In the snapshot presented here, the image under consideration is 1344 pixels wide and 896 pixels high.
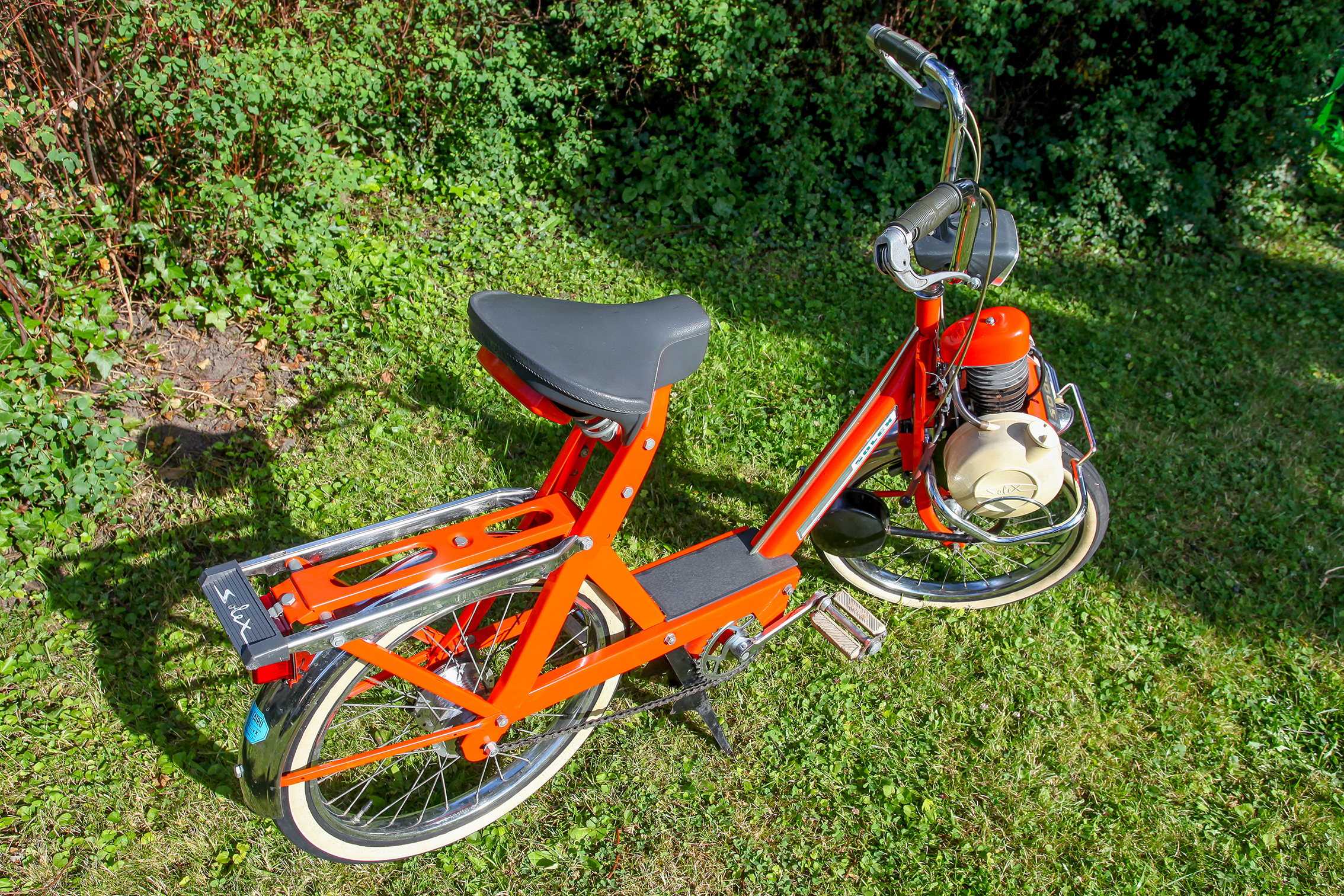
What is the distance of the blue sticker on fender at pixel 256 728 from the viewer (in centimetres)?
207

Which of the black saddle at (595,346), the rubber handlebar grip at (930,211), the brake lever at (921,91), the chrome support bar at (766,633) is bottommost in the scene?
the chrome support bar at (766,633)

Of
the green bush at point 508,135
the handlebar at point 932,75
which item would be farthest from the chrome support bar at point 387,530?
the green bush at point 508,135

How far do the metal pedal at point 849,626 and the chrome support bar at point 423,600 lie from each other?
1071 millimetres

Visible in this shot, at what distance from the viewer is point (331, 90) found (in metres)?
4.50

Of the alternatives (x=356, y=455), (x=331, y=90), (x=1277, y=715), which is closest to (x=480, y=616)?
(x=356, y=455)

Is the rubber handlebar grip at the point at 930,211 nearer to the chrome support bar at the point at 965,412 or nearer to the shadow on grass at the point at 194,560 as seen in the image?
the chrome support bar at the point at 965,412

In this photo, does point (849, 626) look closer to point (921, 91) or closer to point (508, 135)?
point (921, 91)

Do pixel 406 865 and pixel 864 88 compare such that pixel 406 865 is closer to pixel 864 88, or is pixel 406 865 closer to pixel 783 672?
pixel 783 672

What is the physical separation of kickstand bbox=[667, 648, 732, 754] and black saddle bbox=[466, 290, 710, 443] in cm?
92

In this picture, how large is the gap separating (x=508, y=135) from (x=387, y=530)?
142 inches

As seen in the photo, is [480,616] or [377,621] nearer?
[377,621]

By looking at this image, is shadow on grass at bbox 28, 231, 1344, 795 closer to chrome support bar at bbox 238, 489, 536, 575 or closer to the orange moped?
the orange moped

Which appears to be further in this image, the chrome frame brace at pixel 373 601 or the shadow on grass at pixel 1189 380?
the shadow on grass at pixel 1189 380

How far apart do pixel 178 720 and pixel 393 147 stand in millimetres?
3579
